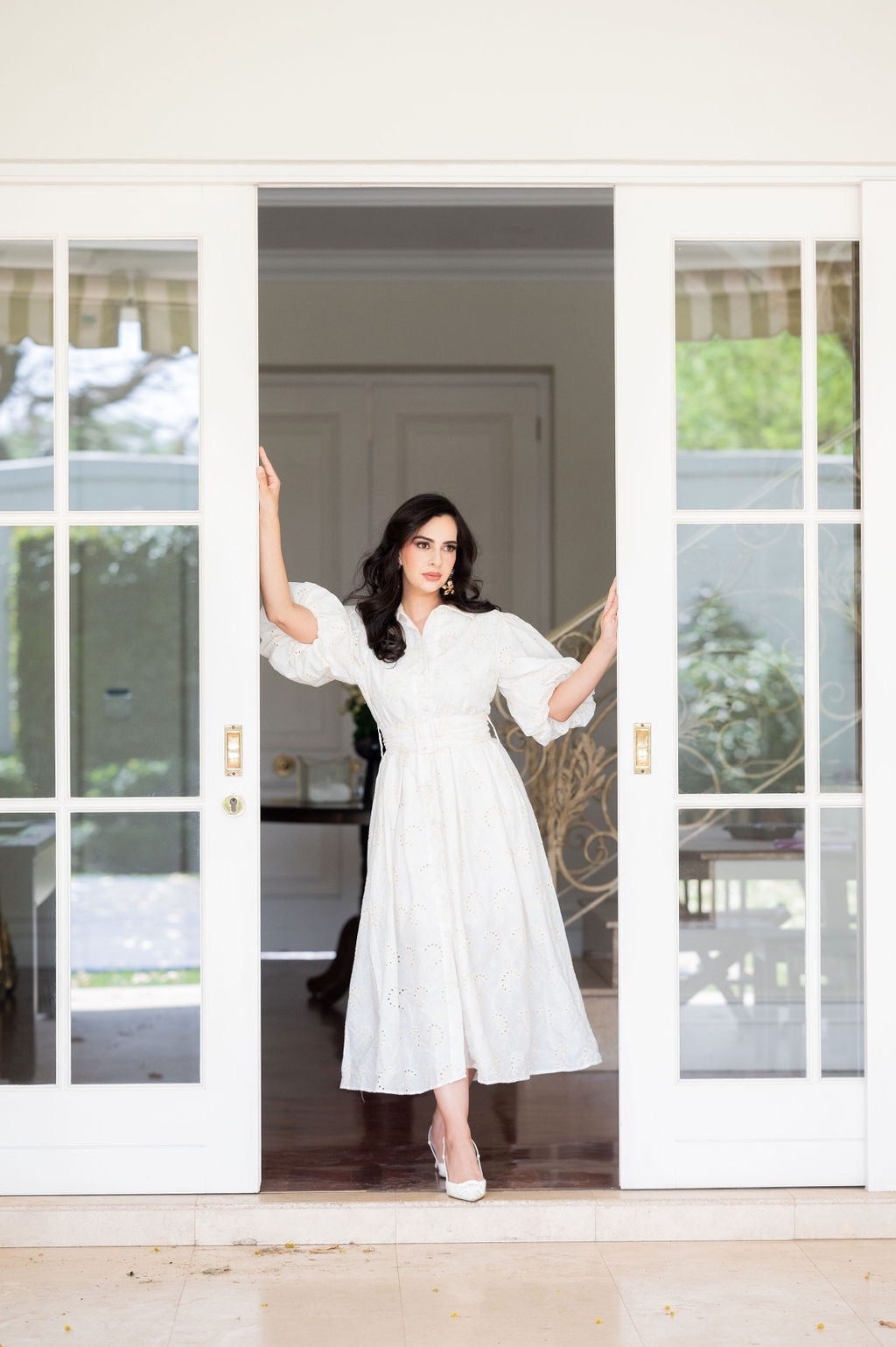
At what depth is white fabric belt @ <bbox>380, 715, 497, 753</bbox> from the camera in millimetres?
3318

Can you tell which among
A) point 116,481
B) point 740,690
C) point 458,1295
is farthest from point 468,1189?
point 116,481

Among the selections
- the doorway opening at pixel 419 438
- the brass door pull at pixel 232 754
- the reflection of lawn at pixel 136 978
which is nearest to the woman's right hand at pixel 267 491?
the brass door pull at pixel 232 754

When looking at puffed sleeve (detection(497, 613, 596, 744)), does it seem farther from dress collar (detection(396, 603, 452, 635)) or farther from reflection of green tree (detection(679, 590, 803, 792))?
reflection of green tree (detection(679, 590, 803, 792))

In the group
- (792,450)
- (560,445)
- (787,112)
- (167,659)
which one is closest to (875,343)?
(792,450)

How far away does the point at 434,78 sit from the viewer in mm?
3170

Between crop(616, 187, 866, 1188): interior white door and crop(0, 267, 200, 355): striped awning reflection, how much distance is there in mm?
979

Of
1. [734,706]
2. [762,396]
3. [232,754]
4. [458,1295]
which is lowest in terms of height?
[458,1295]

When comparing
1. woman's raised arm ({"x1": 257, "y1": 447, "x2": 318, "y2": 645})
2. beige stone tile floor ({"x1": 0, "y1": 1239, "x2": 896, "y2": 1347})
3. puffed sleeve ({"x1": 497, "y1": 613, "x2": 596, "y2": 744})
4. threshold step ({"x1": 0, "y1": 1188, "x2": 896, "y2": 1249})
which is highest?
woman's raised arm ({"x1": 257, "y1": 447, "x2": 318, "y2": 645})

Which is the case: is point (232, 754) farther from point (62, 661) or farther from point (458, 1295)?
Result: point (458, 1295)

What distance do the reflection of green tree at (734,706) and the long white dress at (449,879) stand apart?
32cm

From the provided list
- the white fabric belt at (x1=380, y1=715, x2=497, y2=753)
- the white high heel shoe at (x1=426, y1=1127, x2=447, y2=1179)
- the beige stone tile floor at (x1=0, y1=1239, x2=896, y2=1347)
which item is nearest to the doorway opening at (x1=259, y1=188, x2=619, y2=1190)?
the white high heel shoe at (x1=426, y1=1127, x2=447, y2=1179)

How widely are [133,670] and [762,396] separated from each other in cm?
155

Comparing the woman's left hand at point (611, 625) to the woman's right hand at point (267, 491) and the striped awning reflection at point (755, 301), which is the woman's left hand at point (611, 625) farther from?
the woman's right hand at point (267, 491)

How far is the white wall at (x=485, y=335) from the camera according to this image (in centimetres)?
659
